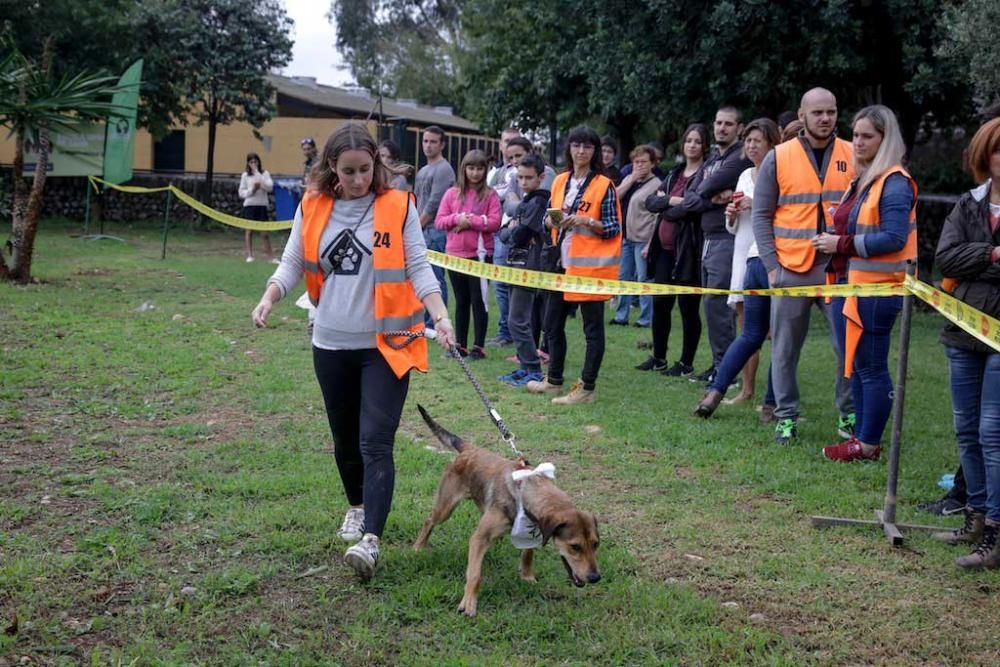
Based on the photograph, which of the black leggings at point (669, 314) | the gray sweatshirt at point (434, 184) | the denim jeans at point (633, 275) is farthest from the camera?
the denim jeans at point (633, 275)

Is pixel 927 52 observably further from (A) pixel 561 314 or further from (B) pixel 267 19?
(B) pixel 267 19

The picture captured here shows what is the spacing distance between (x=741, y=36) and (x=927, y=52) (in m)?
2.42

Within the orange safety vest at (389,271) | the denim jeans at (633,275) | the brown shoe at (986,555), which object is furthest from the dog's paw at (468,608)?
the denim jeans at (633,275)

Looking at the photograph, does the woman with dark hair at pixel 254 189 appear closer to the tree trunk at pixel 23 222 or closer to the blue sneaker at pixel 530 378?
the tree trunk at pixel 23 222

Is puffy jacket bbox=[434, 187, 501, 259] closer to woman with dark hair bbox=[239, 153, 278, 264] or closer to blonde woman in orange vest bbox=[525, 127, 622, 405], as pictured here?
blonde woman in orange vest bbox=[525, 127, 622, 405]

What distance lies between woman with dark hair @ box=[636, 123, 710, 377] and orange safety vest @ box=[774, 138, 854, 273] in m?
1.83

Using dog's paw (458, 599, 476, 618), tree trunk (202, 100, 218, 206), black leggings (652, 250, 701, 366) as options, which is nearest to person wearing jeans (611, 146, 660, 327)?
black leggings (652, 250, 701, 366)

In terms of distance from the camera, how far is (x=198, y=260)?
18781mm

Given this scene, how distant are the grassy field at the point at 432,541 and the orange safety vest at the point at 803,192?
4.25 feet

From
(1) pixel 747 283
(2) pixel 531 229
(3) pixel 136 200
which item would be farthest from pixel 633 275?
(3) pixel 136 200

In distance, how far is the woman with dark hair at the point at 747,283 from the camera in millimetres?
7000

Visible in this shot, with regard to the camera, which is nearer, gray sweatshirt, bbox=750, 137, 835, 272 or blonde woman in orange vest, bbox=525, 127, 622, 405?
gray sweatshirt, bbox=750, 137, 835, 272

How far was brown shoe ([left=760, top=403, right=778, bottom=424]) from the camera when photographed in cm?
733

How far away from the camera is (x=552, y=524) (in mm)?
3869
